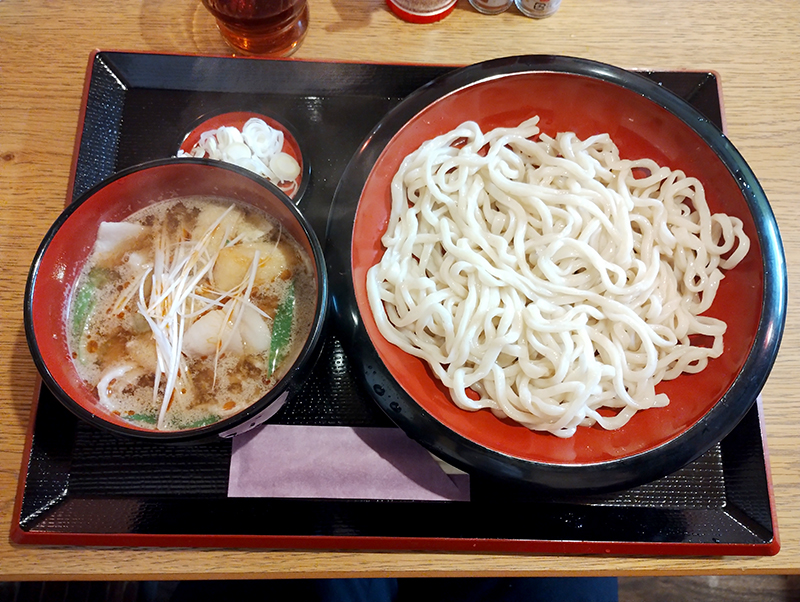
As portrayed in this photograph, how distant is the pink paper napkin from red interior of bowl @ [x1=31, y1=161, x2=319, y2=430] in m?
0.30

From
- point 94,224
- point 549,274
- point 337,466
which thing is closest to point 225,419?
point 337,466

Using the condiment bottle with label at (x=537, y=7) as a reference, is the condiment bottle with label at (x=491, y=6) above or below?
below

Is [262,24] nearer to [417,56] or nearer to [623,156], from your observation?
[417,56]

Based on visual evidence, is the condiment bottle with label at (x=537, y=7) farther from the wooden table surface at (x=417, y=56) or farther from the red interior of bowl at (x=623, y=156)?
the red interior of bowl at (x=623, y=156)

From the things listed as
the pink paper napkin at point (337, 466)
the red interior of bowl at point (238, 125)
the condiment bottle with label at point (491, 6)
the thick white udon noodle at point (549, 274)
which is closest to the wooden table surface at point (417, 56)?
the condiment bottle with label at point (491, 6)

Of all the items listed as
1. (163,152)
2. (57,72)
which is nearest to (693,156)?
(163,152)

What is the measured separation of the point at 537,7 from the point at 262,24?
850 mm

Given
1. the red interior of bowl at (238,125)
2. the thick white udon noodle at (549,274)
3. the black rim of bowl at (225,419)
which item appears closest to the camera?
the black rim of bowl at (225,419)

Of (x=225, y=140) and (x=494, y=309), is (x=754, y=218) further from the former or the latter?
(x=225, y=140)

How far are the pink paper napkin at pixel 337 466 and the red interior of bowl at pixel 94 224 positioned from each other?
30 cm

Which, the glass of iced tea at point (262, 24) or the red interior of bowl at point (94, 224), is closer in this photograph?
the red interior of bowl at point (94, 224)

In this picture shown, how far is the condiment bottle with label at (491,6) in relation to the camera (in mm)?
1700

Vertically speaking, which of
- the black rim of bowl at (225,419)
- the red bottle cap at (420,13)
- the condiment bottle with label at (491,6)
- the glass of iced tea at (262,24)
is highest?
the condiment bottle with label at (491,6)

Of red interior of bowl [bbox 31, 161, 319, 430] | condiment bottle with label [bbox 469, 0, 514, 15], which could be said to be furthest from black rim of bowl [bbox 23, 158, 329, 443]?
condiment bottle with label [bbox 469, 0, 514, 15]
